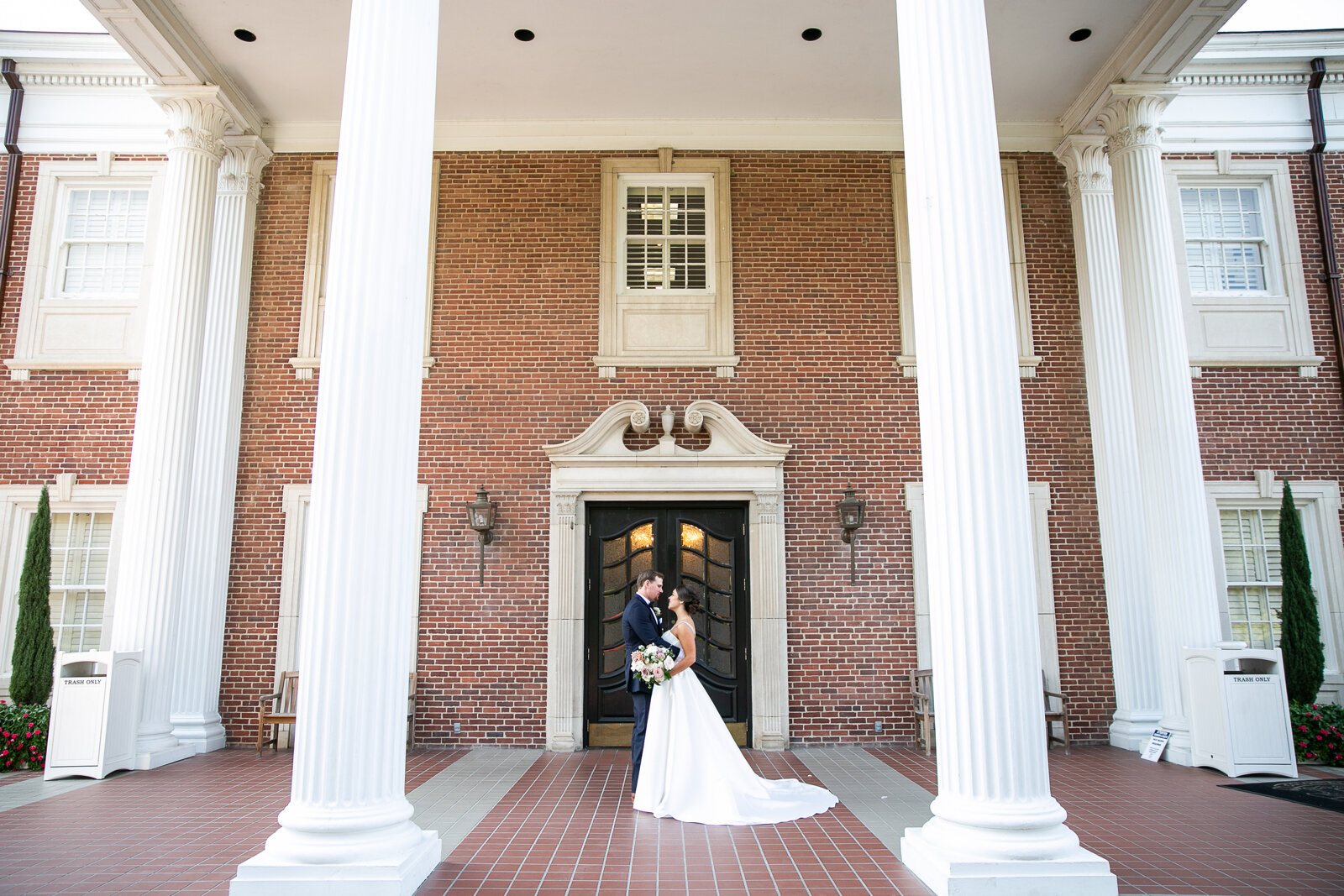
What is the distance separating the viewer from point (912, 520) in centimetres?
978

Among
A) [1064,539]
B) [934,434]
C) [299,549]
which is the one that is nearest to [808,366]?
[1064,539]

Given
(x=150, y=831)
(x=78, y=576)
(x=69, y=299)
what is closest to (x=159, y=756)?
(x=150, y=831)

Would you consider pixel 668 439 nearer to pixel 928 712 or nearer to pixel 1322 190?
pixel 928 712

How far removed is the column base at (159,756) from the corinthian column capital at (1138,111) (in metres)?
11.9

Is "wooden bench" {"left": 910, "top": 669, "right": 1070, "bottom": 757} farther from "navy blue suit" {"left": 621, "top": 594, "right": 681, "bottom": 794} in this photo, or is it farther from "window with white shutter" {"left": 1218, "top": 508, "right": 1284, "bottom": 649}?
"navy blue suit" {"left": 621, "top": 594, "right": 681, "bottom": 794}

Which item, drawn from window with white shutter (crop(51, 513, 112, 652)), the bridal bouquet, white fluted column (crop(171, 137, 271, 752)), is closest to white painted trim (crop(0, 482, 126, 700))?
window with white shutter (crop(51, 513, 112, 652))

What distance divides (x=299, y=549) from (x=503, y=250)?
14.1ft

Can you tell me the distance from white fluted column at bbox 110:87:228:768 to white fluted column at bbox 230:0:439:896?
4746mm

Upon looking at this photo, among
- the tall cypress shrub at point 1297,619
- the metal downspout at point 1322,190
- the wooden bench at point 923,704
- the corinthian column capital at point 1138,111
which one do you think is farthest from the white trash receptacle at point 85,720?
the metal downspout at point 1322,190

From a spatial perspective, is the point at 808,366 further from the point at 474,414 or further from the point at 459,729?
the point at 459,729

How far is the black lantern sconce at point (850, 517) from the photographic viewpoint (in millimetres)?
9398

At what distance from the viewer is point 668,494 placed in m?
9.76

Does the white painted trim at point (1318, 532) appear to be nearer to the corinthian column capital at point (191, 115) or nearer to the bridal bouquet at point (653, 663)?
the bridal bouquet at point (653, 663)

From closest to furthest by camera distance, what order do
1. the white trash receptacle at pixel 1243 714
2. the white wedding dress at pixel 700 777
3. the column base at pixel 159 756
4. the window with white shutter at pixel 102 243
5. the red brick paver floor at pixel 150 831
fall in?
the red brick paver floor at pixel 150 831 < the white wedding dress at pixel 700 777 < the white trash receptacle at pixel 1243 714 < the column base at pixel 159 756 < the window with white shutter at pixel 102 243
